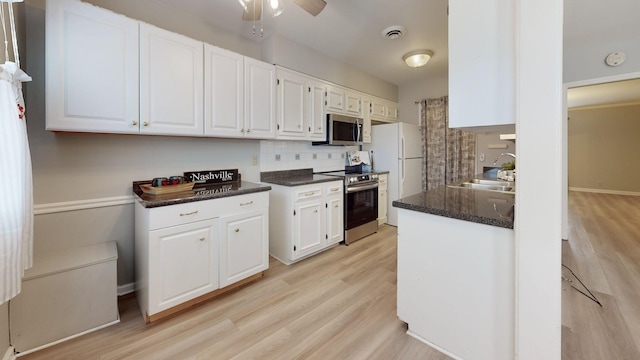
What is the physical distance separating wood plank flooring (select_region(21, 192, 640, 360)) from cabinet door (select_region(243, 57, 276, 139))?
4.83 feet

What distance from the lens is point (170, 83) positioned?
199cm

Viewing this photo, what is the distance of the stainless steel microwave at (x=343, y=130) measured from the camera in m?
3.41

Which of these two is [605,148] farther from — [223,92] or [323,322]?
[223,92]

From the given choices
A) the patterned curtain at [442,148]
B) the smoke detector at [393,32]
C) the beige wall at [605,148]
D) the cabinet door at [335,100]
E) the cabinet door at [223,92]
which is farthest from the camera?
the beige wall at [605,148]

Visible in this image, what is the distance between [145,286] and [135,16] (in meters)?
2.20

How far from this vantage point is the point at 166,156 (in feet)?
7.48

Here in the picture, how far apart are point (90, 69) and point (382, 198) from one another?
360cm

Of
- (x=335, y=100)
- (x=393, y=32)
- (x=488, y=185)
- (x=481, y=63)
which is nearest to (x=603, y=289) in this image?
(x=488, y=185)

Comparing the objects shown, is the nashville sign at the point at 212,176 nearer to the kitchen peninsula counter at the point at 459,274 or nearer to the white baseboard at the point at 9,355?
the white baseboard at the point at 9,355

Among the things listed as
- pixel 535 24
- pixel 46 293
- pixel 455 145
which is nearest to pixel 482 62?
pixel 535 24

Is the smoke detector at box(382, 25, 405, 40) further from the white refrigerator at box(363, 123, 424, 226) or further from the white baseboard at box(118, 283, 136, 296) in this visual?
the white baseboard at box(118, 283, 136, 296)

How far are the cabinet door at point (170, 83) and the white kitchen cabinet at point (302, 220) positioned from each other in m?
1.10

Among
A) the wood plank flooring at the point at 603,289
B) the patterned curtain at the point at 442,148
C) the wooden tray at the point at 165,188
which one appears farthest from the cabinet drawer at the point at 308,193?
the patterned curtain at the point at 442,148

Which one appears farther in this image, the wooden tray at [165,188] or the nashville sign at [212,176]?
the nashville sign at [212,176]
